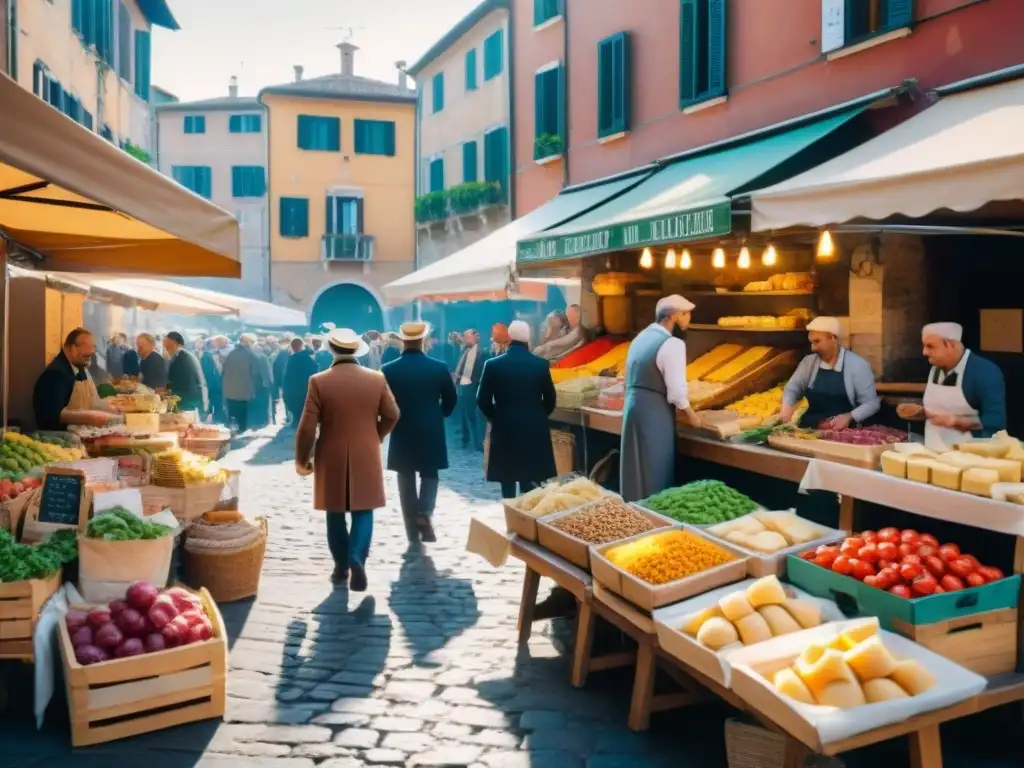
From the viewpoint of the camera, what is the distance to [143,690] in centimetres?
464

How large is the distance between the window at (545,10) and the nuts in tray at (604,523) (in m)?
12.8

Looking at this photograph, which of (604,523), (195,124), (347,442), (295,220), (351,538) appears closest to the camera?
(604,523)

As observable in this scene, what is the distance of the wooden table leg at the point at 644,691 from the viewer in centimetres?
470

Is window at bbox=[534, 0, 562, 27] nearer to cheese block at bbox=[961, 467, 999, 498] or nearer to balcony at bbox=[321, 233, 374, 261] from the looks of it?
cheese block at bbox=[961, 467, 999, 498]

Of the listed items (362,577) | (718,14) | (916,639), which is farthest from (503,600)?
(718,14)

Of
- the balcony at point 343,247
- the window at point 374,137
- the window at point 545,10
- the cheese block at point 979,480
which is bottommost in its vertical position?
the cheese block at point 979,480

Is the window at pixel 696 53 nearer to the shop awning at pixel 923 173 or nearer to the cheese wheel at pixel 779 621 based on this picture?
the shop awning at pixel 923 173

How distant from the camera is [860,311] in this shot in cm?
886

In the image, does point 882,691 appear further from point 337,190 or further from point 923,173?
point 337,190

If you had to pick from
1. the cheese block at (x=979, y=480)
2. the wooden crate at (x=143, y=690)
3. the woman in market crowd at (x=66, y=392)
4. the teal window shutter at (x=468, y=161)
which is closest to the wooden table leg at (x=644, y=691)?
the cheese block at (x=979, y=480)

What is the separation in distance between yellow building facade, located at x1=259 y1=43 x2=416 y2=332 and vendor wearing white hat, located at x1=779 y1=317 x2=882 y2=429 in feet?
98.2

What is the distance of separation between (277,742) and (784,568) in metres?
2.57

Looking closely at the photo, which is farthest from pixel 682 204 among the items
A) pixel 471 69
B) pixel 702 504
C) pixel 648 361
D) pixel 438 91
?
pixel 438 91

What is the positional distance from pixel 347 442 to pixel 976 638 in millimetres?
4415
